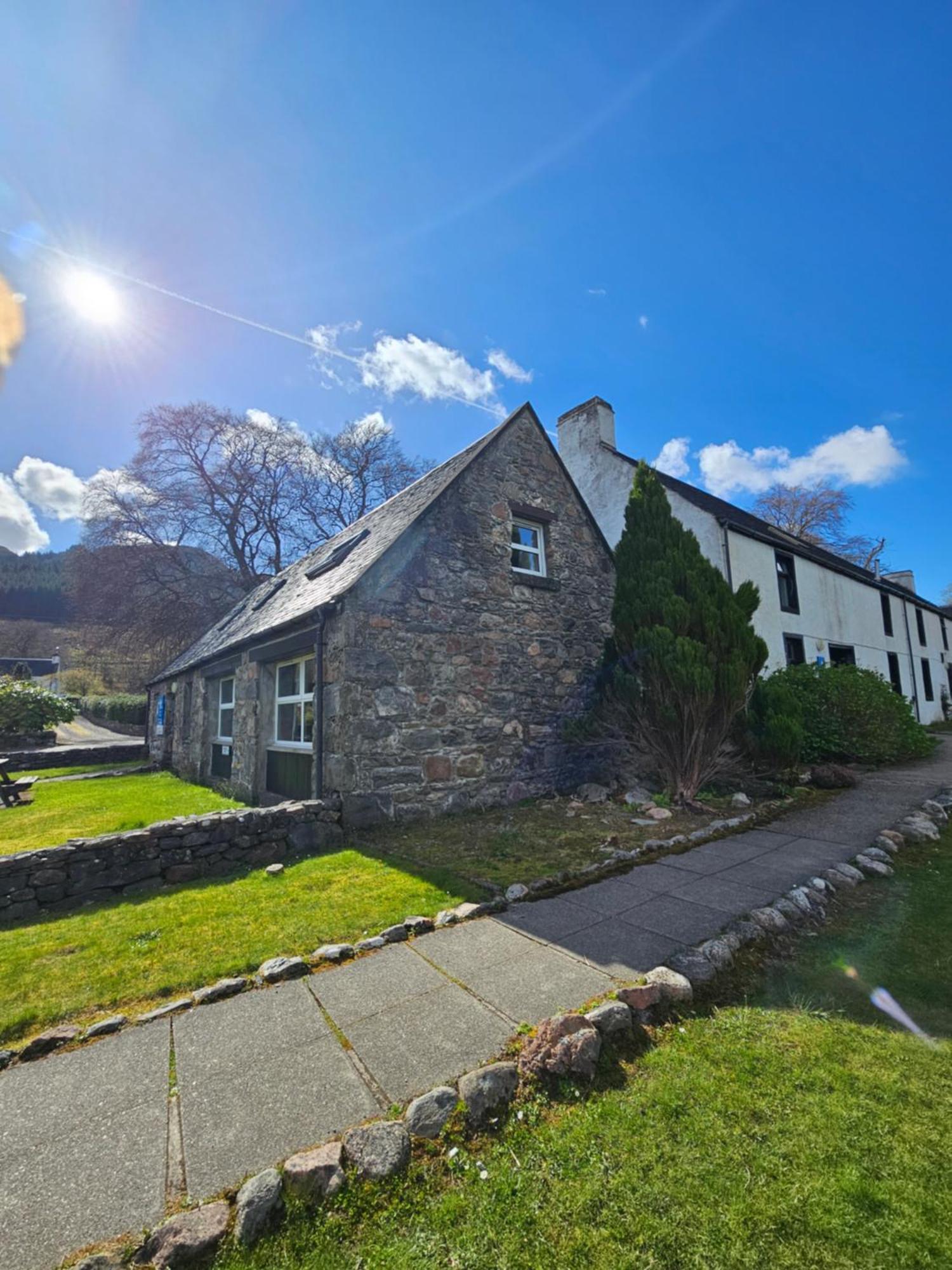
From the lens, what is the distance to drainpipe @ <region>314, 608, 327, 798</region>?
772 centimetres

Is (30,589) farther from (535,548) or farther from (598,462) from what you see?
(535,548)

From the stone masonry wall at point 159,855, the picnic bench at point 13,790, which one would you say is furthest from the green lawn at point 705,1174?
the picnic bench at point 13,790

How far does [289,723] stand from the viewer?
964cm

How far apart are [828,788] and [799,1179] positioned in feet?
28.9

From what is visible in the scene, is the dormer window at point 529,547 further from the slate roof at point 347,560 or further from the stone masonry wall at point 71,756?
the stone masonry wall at point 71,756

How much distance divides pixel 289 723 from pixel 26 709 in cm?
2052

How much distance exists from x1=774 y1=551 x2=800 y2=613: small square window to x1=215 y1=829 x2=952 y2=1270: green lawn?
15.8 metres

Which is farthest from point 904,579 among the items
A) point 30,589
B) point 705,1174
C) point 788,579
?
point 30,589

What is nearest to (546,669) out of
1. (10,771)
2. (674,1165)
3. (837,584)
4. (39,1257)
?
(674,1165)

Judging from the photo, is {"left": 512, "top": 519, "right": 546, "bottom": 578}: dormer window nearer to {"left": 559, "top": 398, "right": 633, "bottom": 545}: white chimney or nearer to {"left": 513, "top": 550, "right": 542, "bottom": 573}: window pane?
{"left": 513, "top": 550, "right": 542, "bottom": 573}: window pane

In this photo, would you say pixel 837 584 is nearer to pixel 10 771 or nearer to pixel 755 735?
pixel 755 735

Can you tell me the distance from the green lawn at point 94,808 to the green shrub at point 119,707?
63.7ft

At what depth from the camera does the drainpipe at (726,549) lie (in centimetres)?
1392

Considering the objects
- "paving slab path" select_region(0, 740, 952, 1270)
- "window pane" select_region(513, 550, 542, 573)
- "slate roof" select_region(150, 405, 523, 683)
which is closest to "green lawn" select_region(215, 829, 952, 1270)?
"paving slab path" select_region(0, 740, 952, 1270)
